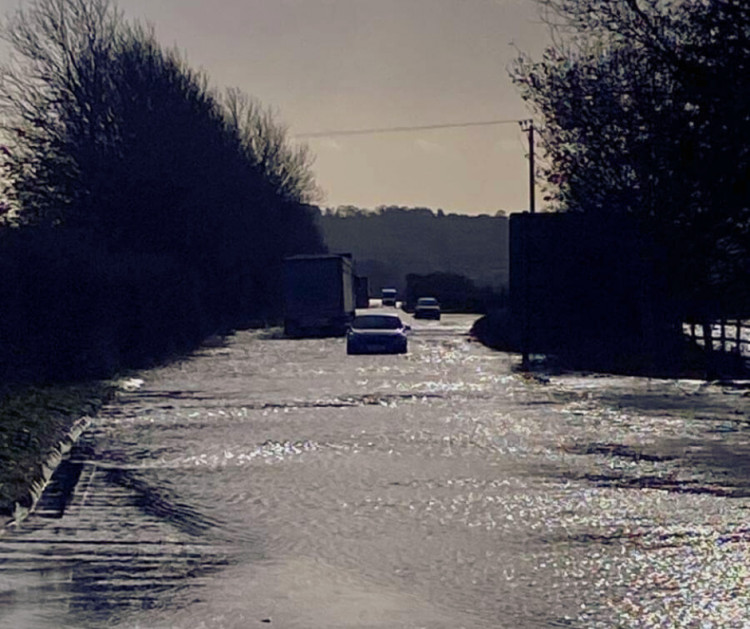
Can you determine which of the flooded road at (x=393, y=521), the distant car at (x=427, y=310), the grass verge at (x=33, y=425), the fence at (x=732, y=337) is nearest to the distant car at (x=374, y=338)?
the fence at (x=732, y=337)

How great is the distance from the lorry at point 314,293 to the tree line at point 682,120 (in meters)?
23.0

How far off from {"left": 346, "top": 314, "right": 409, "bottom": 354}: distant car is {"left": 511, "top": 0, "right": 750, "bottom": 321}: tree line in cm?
1004

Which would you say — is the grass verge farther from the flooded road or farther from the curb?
the flooded road

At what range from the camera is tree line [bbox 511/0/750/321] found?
22.5 m

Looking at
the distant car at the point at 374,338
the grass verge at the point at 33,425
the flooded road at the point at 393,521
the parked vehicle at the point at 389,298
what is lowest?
the flooded road at the point at 393,521

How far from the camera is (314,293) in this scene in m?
58.9

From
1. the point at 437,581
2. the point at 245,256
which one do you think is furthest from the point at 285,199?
the point at 437,581

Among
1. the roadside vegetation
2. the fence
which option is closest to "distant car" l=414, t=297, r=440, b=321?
the roadside vegetation

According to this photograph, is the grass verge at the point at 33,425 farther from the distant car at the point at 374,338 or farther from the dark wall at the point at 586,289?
the dark wall at the point at 586,289

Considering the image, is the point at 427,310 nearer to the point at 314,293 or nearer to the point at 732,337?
the point at 314,293

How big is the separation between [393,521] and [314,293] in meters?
47.4

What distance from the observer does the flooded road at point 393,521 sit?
8.26 meters

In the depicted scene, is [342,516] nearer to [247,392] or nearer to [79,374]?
[247,392]

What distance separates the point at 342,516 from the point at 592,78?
82.7 ft
